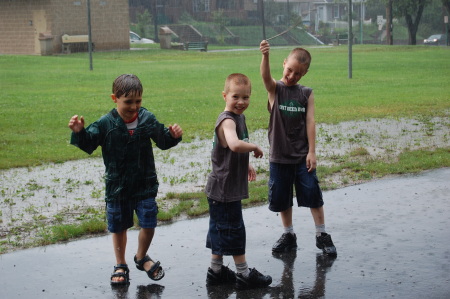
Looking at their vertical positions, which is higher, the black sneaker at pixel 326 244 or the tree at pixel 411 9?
the tree at pixel 411 9

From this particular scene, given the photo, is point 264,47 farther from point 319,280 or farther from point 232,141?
point 319,280

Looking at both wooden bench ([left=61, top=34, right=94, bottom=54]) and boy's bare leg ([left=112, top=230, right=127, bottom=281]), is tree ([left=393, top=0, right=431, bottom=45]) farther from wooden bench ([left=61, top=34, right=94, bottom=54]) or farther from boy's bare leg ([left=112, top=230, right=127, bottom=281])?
boy's bare leg ([left=112, top=230, right=127, bottom=281])

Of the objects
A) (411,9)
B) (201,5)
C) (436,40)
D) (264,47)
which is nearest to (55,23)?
(411,9)

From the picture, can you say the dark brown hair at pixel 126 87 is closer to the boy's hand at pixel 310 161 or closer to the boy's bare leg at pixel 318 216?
the boy's hand at pixel 310 161

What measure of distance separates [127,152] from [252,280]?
3.79ft

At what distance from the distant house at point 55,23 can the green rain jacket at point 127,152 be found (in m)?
47.3

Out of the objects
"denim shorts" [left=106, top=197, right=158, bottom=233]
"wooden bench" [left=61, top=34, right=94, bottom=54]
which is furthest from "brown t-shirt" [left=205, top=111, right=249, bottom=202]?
"wooden bench" [left=61, top=34, right=94, bottom=54]

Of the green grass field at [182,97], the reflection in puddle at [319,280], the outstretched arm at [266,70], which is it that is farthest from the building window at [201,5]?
the reflection in puddle at [319,280]

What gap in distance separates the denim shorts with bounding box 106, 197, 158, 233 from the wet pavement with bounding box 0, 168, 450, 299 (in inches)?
14.6

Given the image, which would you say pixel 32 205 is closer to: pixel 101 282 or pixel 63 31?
pixel 101 282

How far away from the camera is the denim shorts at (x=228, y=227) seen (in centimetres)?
515

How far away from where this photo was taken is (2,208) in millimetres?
7496

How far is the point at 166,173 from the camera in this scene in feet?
30.7

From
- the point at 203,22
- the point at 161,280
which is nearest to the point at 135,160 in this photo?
the point at 161,280
